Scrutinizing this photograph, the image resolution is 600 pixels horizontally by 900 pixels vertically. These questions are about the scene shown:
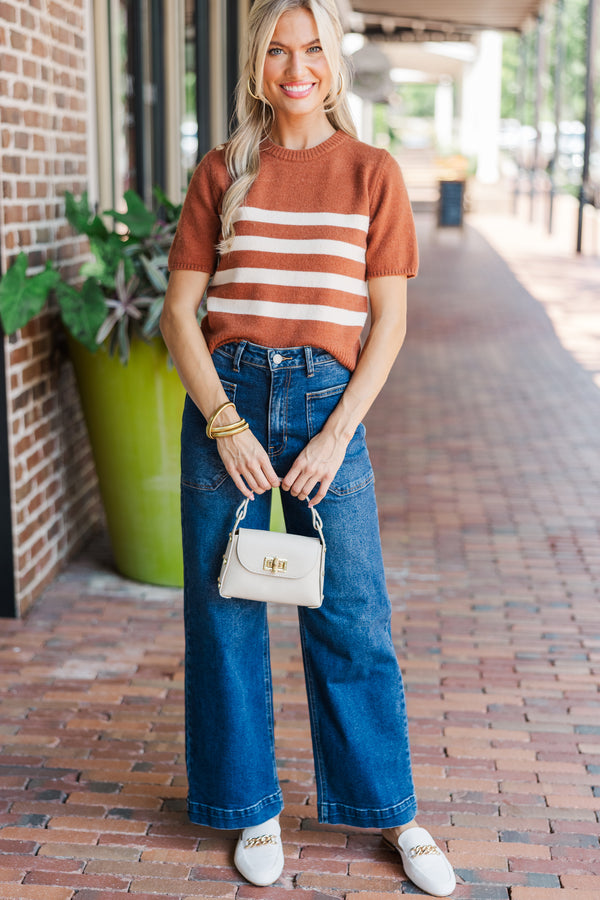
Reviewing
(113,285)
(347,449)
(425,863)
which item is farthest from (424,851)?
(113,285)

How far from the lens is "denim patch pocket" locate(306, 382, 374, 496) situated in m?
2.02

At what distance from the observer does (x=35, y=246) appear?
368 cm

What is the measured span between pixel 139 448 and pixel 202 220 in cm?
185

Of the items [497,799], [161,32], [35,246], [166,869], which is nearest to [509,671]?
[497,799]

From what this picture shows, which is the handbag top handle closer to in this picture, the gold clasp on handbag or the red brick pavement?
the gold clasp on handbag

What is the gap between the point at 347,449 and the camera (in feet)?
6.84

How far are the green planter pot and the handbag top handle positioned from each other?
1.68 m

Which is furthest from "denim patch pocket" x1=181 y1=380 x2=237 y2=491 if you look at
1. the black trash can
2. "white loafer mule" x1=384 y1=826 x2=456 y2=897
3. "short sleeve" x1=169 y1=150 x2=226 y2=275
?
the black trash can

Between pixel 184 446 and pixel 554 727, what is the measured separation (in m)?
1.46

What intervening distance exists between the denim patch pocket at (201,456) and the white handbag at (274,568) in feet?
0.40

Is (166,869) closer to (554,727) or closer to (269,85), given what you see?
(554,727)

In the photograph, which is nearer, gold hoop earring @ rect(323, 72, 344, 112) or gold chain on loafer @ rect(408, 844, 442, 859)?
gold hoop earring @ rect(323, 72, 344, 112)

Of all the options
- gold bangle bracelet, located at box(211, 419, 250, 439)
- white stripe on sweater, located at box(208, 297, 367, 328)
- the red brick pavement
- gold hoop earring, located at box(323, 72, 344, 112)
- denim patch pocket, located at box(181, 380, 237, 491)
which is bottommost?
the red brick pavement

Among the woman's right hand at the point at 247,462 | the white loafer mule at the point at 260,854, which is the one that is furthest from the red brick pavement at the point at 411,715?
the woman's right hand at the point at 247,462
